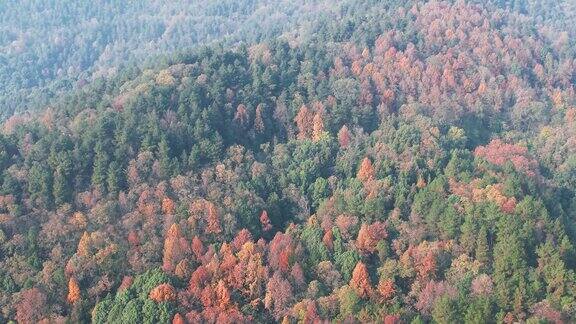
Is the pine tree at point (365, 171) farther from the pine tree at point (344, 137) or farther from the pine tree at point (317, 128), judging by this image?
the pine tree at point (317, 128)

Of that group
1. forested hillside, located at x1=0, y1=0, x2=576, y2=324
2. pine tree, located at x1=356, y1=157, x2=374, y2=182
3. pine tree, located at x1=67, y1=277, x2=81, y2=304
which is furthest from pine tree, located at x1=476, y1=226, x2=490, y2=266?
pine tree, located at x1=67, y1=277, x2=81, y2=304

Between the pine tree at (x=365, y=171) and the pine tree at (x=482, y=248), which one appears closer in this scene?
the pine tree at (x=482, y=248)

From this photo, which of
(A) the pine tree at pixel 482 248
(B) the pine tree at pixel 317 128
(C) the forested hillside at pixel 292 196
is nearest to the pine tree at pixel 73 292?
(C) the forested hillside at pixel 292 196

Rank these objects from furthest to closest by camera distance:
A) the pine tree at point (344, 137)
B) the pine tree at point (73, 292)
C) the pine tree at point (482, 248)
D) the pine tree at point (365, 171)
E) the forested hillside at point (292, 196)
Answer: the pine tree at point (344, 137)
the pine tree at point (365, 171)
the pine tree at point (482, 248)
the forested hillside at point (292, 196)
the pine tree at point (73, 292)

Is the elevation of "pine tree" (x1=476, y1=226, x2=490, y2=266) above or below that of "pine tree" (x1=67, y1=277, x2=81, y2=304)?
above

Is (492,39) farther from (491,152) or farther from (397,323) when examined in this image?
(397,323)

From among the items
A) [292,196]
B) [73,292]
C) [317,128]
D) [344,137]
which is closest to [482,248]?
[292,196]

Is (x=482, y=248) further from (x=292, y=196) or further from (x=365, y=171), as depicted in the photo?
(x=292, y=196)

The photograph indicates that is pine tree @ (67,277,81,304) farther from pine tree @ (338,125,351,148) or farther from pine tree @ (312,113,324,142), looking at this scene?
pine tree @ (338,125,351,148)
